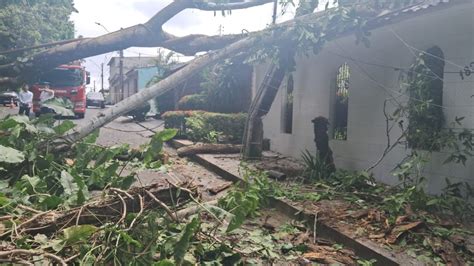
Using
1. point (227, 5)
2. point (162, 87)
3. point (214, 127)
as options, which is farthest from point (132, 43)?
point (214, 127)

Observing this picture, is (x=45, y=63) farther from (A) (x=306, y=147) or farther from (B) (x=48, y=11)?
(B) (x=48, y=11)

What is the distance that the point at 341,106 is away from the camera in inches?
334

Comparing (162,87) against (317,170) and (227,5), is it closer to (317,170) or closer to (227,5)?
(227,5)

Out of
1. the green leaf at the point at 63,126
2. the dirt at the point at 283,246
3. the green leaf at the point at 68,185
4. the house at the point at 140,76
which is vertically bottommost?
the dirt at the point at 283,246

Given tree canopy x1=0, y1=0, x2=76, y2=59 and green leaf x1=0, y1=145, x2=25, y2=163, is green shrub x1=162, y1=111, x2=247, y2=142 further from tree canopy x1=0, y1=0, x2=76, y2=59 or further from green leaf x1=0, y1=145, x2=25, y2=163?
green leaf x1=0, y1=145, x2=25, y2=163

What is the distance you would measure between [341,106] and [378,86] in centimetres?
158

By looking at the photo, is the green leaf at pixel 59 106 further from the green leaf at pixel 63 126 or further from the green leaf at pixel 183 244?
the green leaf at pixel 183 244

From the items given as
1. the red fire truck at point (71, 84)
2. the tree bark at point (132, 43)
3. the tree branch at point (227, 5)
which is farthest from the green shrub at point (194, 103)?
the tree branch at point (227, 5)

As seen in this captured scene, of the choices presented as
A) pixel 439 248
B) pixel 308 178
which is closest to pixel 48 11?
pixel 308 178

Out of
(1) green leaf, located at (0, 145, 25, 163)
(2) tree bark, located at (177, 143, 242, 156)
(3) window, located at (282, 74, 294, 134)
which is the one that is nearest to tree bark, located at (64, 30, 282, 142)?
(1) green leaf, located at (0, 145, 25, 163)

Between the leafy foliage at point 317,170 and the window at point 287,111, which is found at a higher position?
the window at point 287,111

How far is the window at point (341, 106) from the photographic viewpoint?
828cm

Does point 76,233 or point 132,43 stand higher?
point 132,43

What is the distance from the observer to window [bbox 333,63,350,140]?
27.2ft
